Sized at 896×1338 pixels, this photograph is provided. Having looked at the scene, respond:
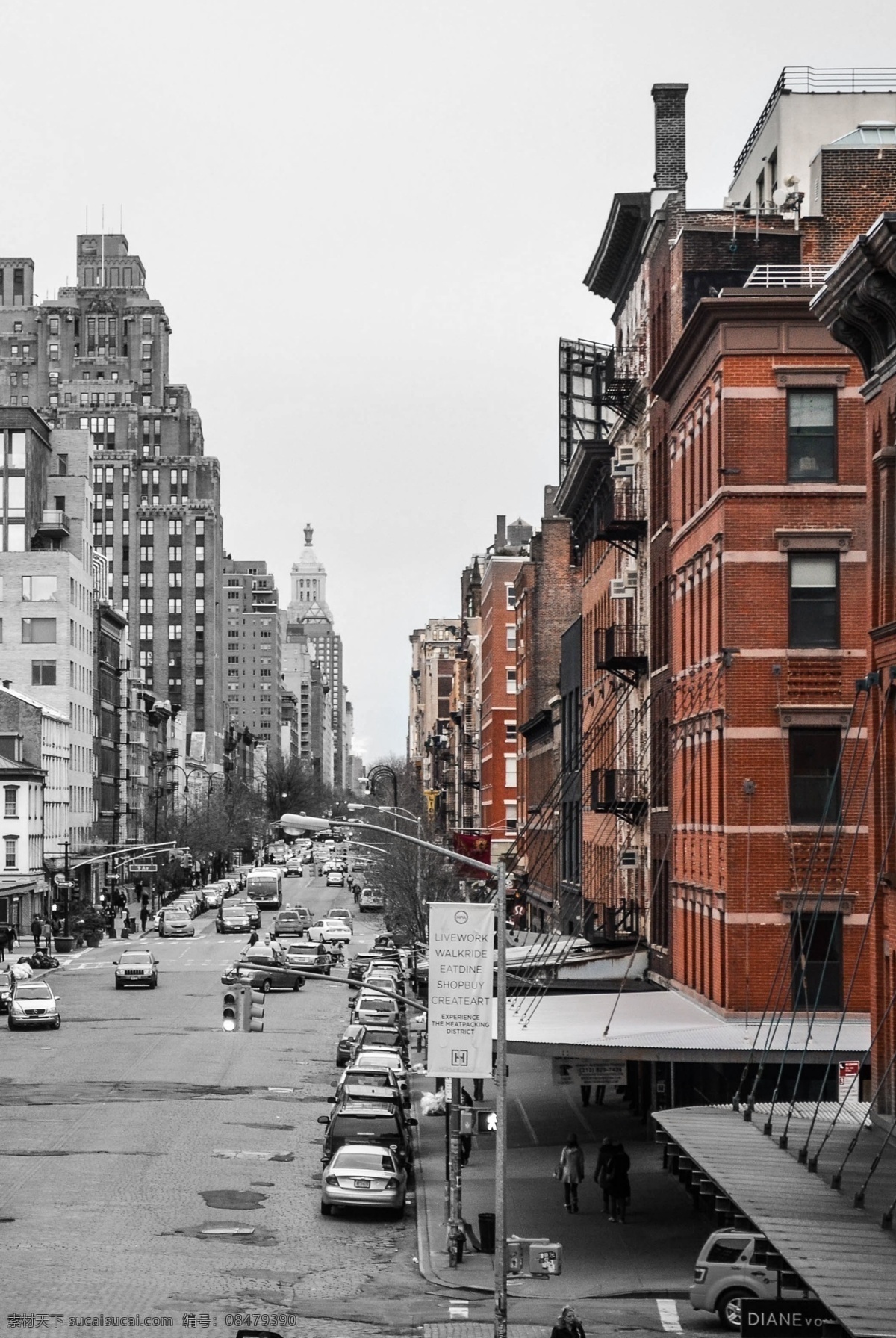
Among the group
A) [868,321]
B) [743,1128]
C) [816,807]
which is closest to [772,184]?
[816,807]

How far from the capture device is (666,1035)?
3559cm

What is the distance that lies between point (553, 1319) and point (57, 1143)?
16.6 m

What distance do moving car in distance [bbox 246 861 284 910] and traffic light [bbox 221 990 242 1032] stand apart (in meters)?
101

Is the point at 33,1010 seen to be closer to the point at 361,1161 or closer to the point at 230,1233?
the point at 361,1161

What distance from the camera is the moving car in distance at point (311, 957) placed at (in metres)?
77.1

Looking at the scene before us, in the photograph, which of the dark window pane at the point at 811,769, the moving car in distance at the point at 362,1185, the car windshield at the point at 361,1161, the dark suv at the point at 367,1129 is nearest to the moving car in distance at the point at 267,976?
the dark suv at the point at 367,1129

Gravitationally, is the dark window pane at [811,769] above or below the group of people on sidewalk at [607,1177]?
above

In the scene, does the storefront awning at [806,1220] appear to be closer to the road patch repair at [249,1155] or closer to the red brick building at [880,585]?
the red brick building at [880,585]

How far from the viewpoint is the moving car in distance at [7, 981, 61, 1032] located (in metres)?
63.2

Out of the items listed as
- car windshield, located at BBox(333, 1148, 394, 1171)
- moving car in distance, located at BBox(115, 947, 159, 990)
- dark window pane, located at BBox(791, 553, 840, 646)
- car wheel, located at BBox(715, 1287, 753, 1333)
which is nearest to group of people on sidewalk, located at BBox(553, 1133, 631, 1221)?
car windshield, located at BBox(333, 1148, 394, 1171)

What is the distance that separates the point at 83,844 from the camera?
448 feet

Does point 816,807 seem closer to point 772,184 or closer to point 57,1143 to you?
point 57,1143

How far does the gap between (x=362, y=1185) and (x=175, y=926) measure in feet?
254

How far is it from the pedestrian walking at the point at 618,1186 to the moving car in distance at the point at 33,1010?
106 feet
